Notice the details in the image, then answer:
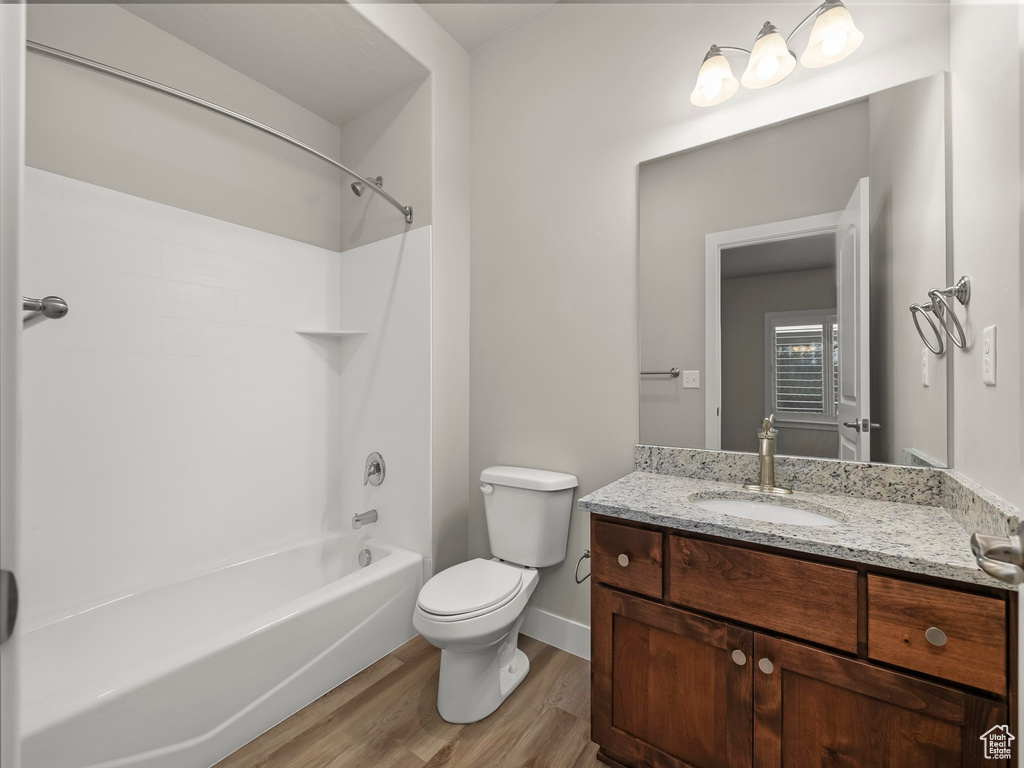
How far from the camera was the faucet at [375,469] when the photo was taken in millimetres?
2283

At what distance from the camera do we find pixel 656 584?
1.23m

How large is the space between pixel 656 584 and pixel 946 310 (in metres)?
1.04

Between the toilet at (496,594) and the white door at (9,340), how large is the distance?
1.11m

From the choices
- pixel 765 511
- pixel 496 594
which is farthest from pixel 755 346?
pixel 496 594

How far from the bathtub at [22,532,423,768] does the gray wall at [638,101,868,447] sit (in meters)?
1.33

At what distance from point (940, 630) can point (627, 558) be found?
0.64 meters

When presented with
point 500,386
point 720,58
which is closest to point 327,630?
point 500,386

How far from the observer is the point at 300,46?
6.57ft

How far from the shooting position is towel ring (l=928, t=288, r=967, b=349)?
1.16 meters

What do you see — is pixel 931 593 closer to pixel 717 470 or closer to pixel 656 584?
pixel 656 584

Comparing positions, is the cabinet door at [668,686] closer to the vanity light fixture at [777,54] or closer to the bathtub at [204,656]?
the bathtub at [204,656]

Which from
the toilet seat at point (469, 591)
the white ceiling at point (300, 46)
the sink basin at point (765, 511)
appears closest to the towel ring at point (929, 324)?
the sink basin at point (765, 511)

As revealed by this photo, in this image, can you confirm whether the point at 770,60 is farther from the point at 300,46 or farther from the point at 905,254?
the point at 300,46

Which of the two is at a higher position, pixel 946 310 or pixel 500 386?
pixel 946 310
